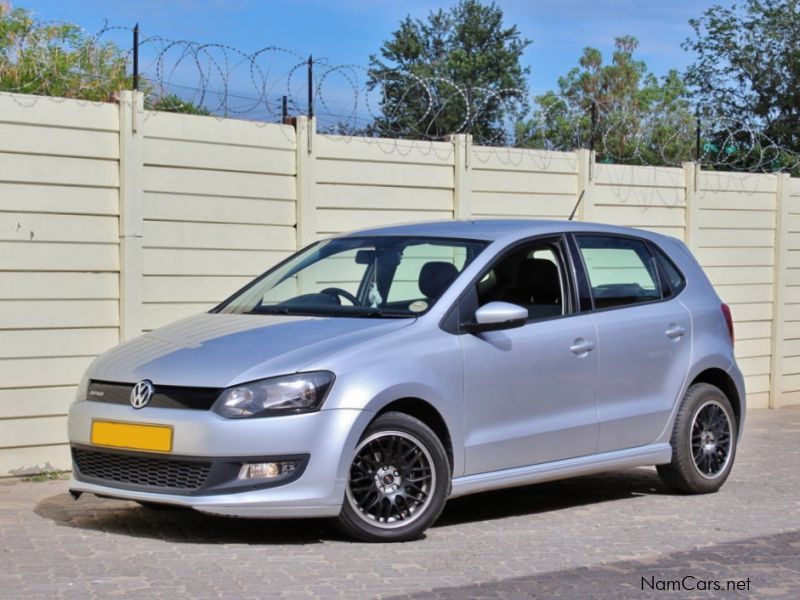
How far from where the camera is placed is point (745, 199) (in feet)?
46.9

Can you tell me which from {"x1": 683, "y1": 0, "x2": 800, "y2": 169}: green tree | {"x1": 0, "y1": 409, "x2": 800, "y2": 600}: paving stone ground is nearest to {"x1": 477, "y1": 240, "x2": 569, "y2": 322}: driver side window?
{"x1": 0, "y1": 409, "x2": 800, "y2": 600}: paving stone ground

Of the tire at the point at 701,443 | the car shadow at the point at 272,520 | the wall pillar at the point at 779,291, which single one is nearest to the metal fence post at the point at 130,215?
the car shadow at the point at 272,520

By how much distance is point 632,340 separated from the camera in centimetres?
823

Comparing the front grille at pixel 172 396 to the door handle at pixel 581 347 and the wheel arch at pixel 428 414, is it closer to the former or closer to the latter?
the wheel arch at pixel 428 414

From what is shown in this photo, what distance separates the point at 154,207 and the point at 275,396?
3507 millimetres

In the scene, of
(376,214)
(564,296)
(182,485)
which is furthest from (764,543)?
(376,214)

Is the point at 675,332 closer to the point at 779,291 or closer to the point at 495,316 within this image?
the point at 495,316

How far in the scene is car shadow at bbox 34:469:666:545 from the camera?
710cm

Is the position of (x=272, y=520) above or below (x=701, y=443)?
below

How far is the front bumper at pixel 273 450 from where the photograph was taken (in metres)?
6.50

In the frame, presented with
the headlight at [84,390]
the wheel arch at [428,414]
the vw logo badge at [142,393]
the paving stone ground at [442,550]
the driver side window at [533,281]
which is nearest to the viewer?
the paving stone ground at [442,550]

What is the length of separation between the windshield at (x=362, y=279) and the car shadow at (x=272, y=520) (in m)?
1.22

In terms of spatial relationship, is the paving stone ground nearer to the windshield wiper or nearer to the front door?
the front door

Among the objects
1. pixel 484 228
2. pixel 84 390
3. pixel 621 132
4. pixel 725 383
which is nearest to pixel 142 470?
pixel 84 390
